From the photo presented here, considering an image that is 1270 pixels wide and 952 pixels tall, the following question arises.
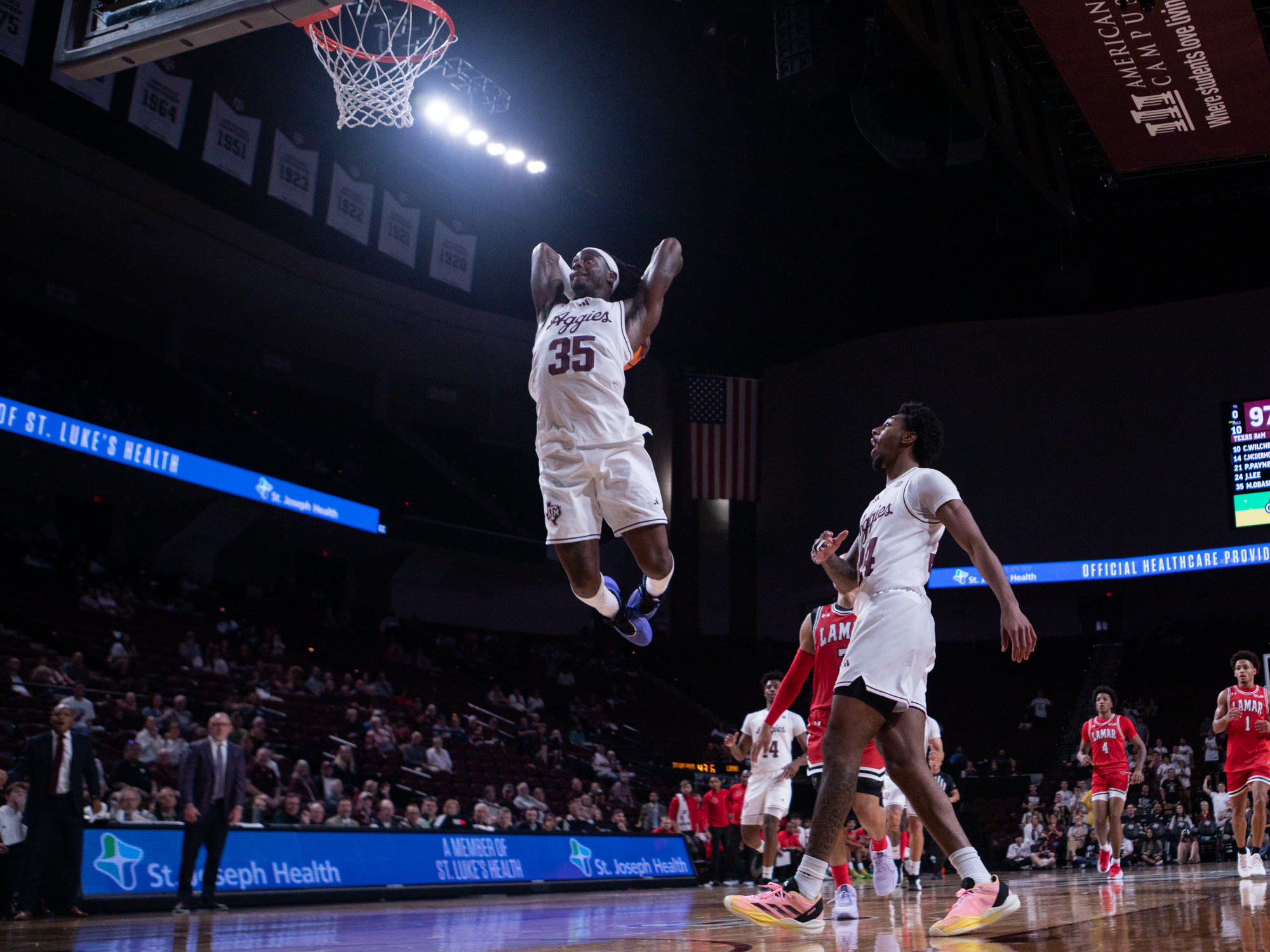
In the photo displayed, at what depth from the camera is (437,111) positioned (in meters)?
18.4

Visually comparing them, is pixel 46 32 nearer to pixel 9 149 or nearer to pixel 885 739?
pixel 9 149

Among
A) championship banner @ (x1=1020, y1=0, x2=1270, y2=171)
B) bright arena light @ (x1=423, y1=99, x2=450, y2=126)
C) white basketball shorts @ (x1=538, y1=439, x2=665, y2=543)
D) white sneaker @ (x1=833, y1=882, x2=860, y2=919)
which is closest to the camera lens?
white basketball shorts @ (x1=538, y1=439, x2=665, y2=543)

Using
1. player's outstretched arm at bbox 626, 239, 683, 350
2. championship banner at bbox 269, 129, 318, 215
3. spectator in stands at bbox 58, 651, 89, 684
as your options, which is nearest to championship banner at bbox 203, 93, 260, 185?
championship banner at bbox 269, 129, 318, 215

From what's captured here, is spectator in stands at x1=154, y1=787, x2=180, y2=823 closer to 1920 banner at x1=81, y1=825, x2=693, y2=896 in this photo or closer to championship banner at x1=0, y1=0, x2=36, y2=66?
1920 banner at x1=81, y1=825, x2=693, y2=896

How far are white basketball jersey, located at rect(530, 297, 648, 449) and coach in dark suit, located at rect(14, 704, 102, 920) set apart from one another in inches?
234

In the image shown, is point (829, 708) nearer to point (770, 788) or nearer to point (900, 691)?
point (900, 691)

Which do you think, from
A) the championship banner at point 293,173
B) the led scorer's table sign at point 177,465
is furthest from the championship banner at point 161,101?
the led scorer's table sign at point 177,465

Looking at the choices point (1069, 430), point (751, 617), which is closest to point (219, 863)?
point (751, 617)

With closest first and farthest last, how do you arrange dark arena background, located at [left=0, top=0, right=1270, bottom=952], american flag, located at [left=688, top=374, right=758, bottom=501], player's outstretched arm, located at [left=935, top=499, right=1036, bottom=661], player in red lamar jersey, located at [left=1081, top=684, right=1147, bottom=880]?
1. player's outstretched arm, located at [left=935, top=499, right=1036, bottom=661]
2. dark arena background, located at [left=0, top=0, right=1270, bottom=952]
3. player in red lamar jersey, located at [left=1081, top=684, right=1147, bottom=880]
4. american flag, located at [left=688, top=374, right=758, bottom=501]

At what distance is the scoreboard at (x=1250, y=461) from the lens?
77.7 feet

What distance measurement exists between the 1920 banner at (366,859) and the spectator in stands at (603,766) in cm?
439

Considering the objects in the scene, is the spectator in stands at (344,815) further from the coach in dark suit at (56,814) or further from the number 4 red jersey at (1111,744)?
the number 4 red jersey at (1111,744)

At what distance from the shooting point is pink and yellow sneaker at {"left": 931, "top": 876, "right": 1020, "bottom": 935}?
14.5 feet

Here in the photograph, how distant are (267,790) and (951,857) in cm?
1084
